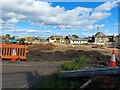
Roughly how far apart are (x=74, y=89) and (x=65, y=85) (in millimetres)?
272

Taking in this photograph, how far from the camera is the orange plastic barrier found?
14.2m

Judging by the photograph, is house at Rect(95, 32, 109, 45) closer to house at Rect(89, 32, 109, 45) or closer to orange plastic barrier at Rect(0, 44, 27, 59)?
house at Rect(89, 32, 109, 45)

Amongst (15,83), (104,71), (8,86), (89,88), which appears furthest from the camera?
(15,83)

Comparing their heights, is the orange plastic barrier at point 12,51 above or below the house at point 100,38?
below

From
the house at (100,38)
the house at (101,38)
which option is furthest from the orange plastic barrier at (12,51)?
the house at (101,38)

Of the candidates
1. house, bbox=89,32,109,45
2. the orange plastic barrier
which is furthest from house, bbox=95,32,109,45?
the orange plastic barrier

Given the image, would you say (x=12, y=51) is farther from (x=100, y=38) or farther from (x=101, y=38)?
(x=101, y=38)

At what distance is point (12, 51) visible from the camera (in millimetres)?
14336

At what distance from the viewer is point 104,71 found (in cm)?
549

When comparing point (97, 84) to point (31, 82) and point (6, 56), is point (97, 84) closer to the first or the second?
point (31, 82)

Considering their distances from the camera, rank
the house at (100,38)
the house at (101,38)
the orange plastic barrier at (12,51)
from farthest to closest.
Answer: the house at (101,38) < the house at (100,38) < the orange plastic barrier at (12,51)

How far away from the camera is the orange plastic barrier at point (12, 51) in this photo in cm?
1424

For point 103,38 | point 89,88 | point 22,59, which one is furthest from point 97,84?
point 103,38

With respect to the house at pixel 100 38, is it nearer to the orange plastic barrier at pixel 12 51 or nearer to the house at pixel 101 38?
the house at pixel 101 38
